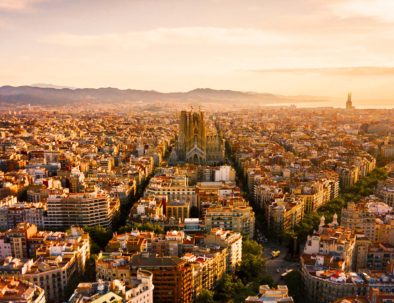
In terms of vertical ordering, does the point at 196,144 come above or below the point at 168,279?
above

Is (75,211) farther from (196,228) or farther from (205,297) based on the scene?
(205,297)

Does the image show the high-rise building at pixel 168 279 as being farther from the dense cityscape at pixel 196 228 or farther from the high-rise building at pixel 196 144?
the high-rise building at pixel 196 144

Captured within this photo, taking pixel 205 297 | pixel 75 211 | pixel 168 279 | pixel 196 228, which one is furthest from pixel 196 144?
pixel 205 297

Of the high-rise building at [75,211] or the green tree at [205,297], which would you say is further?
the high-rise building at [75,211]

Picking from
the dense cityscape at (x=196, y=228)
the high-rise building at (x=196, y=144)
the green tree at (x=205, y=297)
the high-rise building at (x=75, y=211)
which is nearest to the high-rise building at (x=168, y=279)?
the dense cityscape at (x=196, y=228)

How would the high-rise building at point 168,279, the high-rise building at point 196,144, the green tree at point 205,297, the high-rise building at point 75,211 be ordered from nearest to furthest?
the green tree at point 205,297 < the high-rise building at point 168,279 < the high-rise building at point 75,211 < the high-rise building at point 196,144

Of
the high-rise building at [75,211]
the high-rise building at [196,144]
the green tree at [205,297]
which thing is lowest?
the green tree at [205,297]

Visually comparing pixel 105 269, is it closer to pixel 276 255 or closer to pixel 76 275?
pixel 76 275

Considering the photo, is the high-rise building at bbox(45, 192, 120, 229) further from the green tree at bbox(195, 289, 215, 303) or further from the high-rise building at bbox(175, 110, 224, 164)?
the high-rise building at bbox(175, 110, 224, 164)
